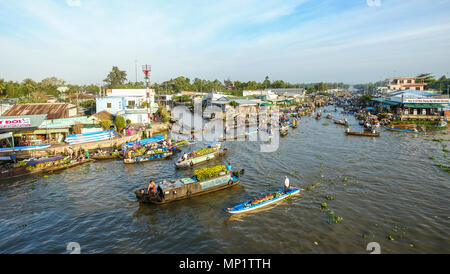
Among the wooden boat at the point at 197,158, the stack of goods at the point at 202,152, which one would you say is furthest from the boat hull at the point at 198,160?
the stack of goods at the point at 202,152

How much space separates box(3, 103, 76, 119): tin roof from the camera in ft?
107

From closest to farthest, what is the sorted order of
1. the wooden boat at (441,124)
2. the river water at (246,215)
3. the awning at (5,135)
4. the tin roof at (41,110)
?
the river water at (246,215), the awning at (5,135), the tin roof at (41,110), the wooden boat at (441,124)

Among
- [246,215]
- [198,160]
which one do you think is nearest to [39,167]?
[198,160]

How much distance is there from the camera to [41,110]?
33375 millimetres

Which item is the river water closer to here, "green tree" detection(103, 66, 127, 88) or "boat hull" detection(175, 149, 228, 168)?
"boat hull" detection(175, 149, 228, 168)

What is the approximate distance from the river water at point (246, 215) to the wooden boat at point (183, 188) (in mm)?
490

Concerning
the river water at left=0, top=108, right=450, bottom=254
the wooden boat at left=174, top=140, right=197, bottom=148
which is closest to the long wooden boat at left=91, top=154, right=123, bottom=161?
the river water at left=0, top=108, right=450, bottom=254

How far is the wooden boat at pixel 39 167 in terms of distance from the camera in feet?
71.6

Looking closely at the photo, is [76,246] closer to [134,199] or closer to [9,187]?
[134,199]

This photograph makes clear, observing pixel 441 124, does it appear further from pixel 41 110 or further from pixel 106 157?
pixel 41 110

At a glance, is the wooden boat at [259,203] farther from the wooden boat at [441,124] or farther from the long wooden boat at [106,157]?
the wooden boat at [441,124]

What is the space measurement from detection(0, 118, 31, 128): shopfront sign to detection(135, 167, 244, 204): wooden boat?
19382 millimetres

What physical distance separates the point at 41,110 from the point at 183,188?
28376 mm
